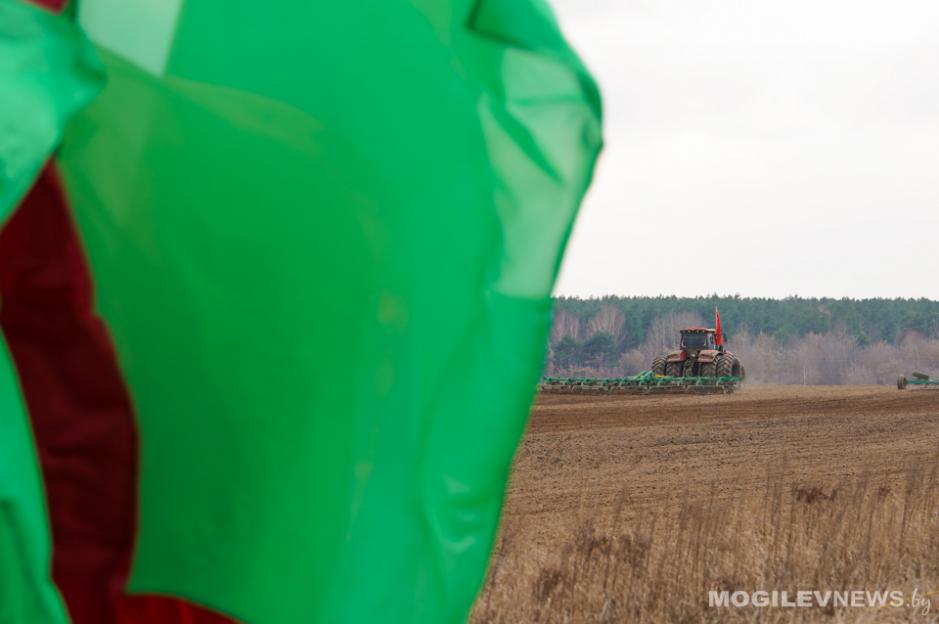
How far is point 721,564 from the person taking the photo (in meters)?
6.73

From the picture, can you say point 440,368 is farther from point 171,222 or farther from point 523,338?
point 171,222

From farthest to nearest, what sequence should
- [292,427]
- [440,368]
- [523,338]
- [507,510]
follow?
[507,510]
[523,338]
[440,368]
[292,427]

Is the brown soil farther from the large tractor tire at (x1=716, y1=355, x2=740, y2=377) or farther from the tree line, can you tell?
the tree line

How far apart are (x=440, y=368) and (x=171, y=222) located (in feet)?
1.25

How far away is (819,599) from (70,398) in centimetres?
575

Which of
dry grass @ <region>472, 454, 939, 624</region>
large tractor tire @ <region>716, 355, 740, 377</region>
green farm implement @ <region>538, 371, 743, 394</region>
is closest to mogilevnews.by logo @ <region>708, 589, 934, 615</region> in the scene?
dry grass @ <region>472, 454, 939, 624</region>

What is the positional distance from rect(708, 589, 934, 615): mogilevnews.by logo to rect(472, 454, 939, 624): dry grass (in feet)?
0.16

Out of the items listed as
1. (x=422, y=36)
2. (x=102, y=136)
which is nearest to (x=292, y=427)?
(x=102, y=136)

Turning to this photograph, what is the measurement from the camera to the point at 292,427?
136cm

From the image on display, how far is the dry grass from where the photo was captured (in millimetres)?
6078

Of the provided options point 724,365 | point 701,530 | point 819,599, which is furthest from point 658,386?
point 819,599

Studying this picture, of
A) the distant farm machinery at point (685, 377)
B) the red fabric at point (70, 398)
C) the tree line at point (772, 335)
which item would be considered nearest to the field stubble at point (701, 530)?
the red fabric at point (70, 398)

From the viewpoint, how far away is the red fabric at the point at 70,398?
1.35 meters

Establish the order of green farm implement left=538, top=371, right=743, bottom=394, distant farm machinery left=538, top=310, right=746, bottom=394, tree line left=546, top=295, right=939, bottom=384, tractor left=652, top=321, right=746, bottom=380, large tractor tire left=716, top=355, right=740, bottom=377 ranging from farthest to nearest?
tree line left=546, top=295, right=939, bottom=384 → tractor left=652, top=321, right=746, bottom=380 → large tractor tire left=716, top=355, right=740, bottom=377 → distant farm machinery left=538, top=310, right=746, bottom=394 → green farm implement left=538, top=371, right=743, bottom=394
